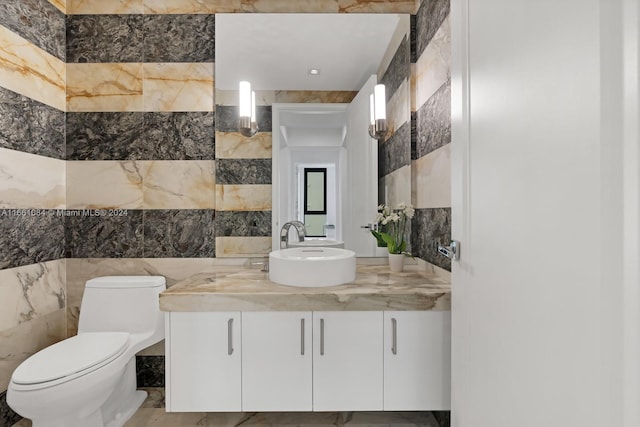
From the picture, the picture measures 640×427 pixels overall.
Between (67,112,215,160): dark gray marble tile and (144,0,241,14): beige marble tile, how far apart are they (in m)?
0.58

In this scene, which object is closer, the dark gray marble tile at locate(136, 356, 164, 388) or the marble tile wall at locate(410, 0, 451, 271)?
the marble tile wall at locate(410, 0, 451, 271)

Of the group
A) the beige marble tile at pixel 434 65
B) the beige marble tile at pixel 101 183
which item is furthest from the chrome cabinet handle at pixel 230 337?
the beige marble tile at pixel 434 65

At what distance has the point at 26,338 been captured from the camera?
1776 mm

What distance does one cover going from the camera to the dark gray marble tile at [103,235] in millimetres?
2031

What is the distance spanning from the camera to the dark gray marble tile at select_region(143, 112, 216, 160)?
2.04m

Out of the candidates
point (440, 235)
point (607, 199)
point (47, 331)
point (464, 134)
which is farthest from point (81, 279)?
point (607, 199)

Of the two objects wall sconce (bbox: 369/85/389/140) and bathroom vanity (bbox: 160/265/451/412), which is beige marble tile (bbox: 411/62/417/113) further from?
bathroom vanity (bbox: 160/265/451/412)

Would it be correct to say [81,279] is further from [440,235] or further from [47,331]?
[440,235]

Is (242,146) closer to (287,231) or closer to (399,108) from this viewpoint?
(287,231)

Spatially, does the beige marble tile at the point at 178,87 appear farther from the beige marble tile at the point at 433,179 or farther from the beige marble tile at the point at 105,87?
the beige marble tile at the point at 433,179

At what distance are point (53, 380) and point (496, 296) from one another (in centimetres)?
154

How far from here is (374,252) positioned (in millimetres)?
2018

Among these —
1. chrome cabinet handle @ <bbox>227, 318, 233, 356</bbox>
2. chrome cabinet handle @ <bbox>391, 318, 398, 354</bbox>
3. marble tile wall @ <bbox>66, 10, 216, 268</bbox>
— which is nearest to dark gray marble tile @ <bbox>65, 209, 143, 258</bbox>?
marble tile wall @ <bbox>66, 10, 216, 268</bbox>

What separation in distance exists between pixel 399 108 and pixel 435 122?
0.33 metres
